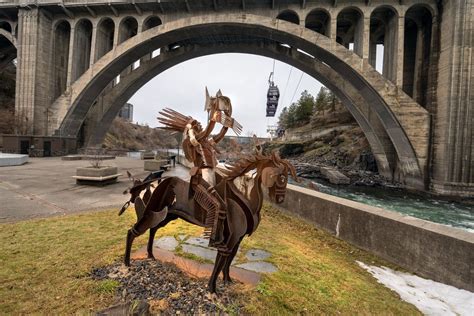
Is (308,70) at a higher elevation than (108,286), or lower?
higher

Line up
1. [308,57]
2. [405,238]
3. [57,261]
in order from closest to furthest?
[57,261]
[405,238]
[308,57]

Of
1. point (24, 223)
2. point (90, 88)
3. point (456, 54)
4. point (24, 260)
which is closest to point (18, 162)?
point (90, 88)

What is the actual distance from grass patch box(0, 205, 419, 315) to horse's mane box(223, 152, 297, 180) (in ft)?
5.04

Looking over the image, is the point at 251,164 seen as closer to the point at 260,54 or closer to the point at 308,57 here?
the point at 308,57

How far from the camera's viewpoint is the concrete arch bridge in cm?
1727

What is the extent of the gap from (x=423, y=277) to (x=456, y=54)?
19.7 metres

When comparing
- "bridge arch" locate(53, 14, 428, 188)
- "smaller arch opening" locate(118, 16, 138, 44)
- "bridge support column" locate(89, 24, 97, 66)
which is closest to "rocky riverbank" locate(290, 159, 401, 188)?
"bridge arch" locate(53, 14, 428, 188)

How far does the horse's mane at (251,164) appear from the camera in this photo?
9.44ft

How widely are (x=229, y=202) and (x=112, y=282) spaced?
1.81m

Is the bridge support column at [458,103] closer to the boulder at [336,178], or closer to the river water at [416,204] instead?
the river water at [416,204]

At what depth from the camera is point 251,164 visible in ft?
9.66

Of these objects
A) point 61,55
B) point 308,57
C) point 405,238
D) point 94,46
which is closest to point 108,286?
point 405,238

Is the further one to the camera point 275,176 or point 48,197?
point 48,197

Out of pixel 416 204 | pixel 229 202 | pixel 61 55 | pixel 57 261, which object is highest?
pixel 61 55
